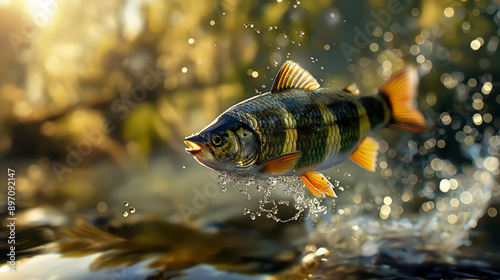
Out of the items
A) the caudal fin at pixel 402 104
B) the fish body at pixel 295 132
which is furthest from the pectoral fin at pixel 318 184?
the caudal fin at pixel 402 104

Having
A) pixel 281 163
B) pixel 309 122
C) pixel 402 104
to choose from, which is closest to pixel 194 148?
pixel 281 163

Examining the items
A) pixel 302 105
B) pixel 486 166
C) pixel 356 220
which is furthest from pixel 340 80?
pixel 302 105

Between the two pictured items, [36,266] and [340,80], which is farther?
[340,80]

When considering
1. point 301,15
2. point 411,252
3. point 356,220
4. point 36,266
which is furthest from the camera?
point 301,15

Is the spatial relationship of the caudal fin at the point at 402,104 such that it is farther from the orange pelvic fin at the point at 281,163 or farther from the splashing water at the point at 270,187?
the orange pelvic fin at the point at 281,163

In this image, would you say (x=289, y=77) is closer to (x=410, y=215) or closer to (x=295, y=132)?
(x=295, y=132)

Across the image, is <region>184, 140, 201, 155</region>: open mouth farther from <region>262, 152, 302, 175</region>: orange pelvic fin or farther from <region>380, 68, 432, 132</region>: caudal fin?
<region>380, 68, 432, 132</region>: caudal fin

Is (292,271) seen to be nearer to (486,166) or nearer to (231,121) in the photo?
(231,121)
